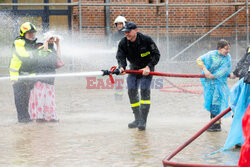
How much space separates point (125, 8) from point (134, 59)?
35.2ft

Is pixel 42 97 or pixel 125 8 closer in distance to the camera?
pixel 42 97

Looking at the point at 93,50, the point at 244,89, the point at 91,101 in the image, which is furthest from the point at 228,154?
the point at 93,50

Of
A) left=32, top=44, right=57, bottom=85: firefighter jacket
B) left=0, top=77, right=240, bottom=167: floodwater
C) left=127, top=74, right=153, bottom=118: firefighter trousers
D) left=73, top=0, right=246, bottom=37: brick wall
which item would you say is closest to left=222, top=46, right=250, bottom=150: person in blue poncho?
Result: left=0, top=77, right=240, bottom=167: floodwater

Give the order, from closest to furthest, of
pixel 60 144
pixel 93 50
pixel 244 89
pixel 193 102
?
pixel 244 89 < pixel 60 144 < pixel 193 102 < pixel 93 50

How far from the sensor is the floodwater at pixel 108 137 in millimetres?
5637

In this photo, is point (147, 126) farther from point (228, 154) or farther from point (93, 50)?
point (93, 50)

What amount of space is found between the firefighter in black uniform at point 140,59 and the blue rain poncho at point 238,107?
2.01 meters

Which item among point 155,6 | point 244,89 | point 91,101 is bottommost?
point 91,101

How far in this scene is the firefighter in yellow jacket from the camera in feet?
27.0

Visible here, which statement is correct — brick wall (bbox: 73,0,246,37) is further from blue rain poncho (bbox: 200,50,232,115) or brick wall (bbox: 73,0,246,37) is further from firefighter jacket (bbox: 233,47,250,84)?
firefighter jacket (bbox: 233,47,250,84)

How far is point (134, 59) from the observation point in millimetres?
7832

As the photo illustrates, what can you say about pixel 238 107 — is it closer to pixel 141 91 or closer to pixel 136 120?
pixel 141 91

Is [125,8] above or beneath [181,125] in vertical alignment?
above

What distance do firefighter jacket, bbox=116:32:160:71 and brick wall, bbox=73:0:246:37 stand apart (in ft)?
33.0
